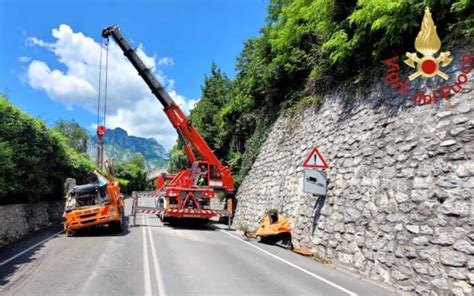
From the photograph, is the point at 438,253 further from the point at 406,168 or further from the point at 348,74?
the point at 348,74

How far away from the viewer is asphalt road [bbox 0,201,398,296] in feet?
20.1

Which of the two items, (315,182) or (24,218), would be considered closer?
(315,182)

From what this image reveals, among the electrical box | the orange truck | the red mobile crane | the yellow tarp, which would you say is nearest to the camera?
the electrical box

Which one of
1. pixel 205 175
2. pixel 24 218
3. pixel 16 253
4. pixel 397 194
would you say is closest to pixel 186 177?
pixel 205 175

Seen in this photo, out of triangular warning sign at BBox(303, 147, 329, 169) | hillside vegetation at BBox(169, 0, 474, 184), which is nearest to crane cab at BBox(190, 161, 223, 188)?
hillside vegetation at BBox(169, 0, 474, 184)

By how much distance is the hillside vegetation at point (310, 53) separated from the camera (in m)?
7.98

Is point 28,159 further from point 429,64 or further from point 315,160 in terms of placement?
point 429,64

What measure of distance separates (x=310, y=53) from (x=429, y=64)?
7848mm

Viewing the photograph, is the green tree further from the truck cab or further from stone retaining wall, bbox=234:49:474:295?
stone retaining wall, bbox=234:49:474:295

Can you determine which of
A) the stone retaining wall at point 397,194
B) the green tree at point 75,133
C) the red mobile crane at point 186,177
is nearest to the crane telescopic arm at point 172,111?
the red mobile crane at point 186,177

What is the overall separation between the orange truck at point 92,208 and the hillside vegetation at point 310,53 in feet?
29.0

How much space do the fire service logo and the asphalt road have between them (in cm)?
432

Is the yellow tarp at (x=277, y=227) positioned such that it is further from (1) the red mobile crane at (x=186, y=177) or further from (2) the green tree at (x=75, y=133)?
(2) the green tree at (x=75, y=133)

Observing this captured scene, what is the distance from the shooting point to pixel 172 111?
61.9ft
